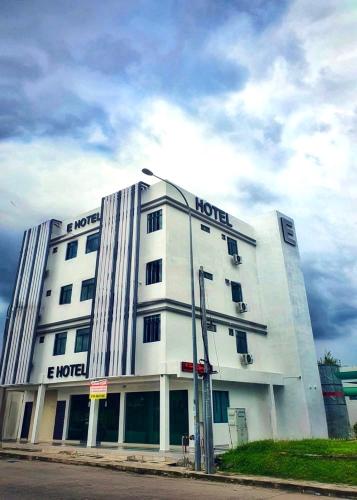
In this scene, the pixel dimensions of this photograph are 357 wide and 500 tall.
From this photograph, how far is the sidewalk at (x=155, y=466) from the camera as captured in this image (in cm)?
1104

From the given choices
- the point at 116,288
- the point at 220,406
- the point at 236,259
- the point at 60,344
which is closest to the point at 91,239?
the point at 116,288

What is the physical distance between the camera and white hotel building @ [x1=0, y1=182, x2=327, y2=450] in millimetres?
24781

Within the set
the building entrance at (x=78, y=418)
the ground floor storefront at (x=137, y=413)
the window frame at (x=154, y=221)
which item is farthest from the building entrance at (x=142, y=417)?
the window frame at (x=154, y=221)

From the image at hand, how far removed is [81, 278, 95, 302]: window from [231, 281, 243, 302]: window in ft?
37.1

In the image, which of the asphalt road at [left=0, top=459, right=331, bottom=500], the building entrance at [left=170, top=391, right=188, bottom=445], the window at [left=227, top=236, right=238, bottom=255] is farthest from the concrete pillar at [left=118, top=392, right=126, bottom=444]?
the window at [left=227, top=236, right=238, bottom=255]

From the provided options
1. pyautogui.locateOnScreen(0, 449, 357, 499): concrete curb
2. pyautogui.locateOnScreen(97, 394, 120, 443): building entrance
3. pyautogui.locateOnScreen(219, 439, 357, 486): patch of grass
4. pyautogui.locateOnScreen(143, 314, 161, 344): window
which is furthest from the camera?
pyautogui.locateOnScreen(97, 394, 120, 443): building entrance

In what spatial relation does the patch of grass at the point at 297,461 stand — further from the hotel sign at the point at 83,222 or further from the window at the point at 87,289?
the hotel sign at the point at 83,222

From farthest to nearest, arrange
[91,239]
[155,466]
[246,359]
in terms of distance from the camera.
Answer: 1. [91,239]
2. [246,359]
3. [155,466]

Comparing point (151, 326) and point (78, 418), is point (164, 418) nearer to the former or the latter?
point (151, 326)

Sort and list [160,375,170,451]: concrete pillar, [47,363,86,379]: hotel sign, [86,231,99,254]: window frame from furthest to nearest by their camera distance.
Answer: [86,231,99,254]: window frame, [47,363,86,379]: hotel sign, [160,375,170,451]: concrete pillar

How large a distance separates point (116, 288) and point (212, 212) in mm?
10898

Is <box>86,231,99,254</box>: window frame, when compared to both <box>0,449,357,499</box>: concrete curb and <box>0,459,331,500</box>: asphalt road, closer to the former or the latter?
<box>0,449,357,499</box>: concrete curb

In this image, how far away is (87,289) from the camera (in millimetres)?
29953

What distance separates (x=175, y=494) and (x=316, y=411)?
22.8m
